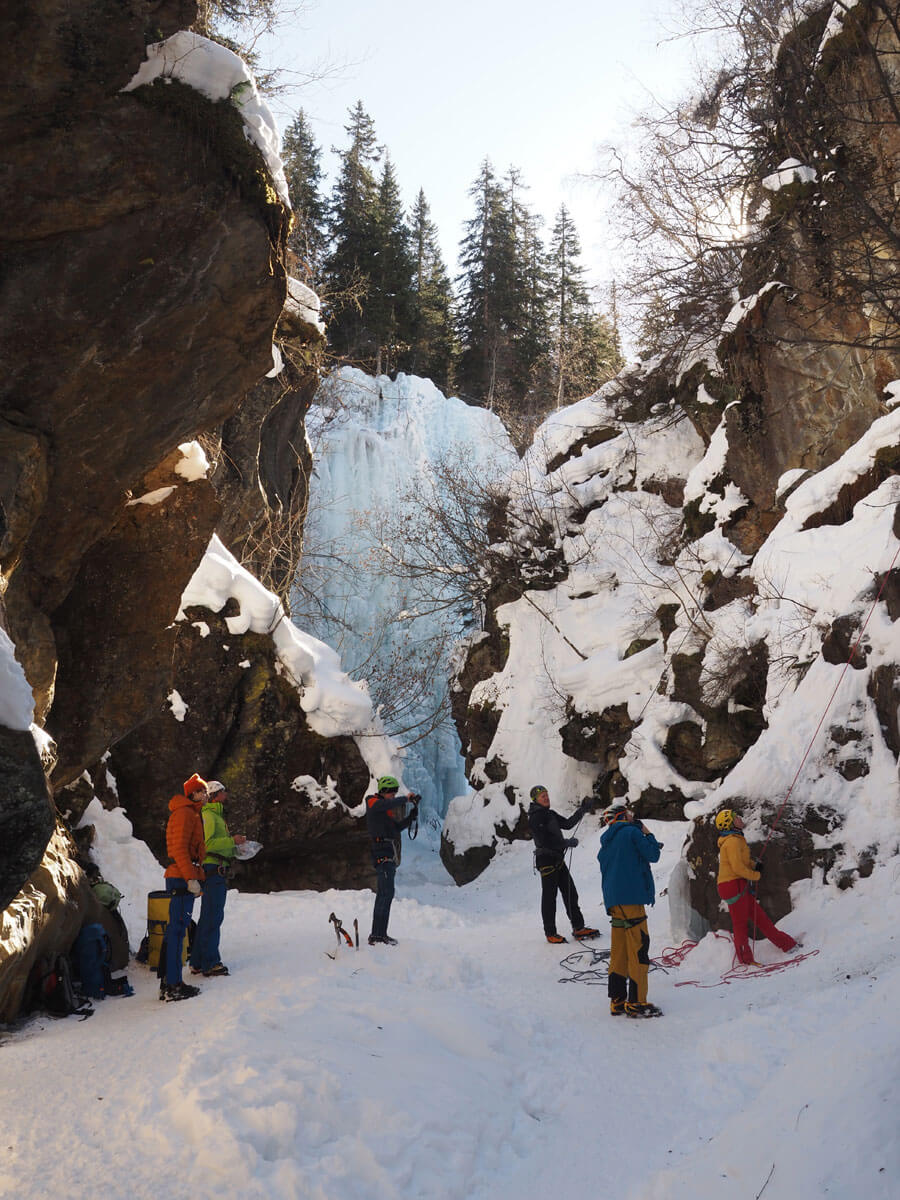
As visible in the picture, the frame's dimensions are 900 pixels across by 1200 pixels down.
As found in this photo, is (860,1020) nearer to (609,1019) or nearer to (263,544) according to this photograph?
(609,1019)

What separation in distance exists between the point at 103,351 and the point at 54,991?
13.9ft

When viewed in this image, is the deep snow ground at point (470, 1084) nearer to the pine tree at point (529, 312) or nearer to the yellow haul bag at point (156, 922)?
the yellow haul bag at point (156, 922)

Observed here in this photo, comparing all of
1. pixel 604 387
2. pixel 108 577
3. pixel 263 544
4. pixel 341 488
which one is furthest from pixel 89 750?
pixel 341 488

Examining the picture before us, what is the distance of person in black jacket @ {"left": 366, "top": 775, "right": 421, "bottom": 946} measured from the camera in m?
7.34

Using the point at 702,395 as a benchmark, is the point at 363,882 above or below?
below

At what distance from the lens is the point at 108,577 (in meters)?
8.48

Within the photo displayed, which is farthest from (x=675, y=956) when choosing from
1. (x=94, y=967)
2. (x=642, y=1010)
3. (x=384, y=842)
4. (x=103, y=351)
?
(x=103, y=351)

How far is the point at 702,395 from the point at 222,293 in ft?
36.0

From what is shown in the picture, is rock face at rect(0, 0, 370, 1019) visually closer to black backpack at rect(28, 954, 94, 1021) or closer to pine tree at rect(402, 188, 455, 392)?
black backpack at rect(28, 954, 94, 1021)

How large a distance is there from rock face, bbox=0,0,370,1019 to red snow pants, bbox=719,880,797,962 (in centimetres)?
460

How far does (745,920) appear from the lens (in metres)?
6.42

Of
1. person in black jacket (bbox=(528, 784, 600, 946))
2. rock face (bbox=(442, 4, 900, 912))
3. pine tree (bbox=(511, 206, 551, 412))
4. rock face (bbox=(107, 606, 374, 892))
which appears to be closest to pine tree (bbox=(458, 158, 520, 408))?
pine tree (bbox=(511, 206, 551, 412))

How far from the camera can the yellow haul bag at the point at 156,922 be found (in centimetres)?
688

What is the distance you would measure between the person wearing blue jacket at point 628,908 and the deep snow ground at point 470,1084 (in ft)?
0.63
